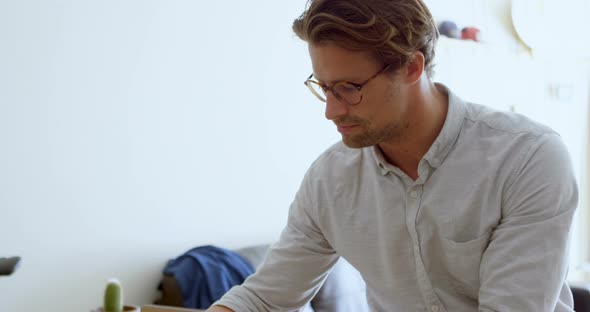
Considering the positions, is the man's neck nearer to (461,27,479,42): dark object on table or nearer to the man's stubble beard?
the man's stubble beard

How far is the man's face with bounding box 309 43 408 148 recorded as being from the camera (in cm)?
134

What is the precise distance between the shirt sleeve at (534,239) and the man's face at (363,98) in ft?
0.89

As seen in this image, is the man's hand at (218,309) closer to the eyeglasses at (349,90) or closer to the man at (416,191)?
the man at (416,191)

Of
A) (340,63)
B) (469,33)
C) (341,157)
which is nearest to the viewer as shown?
(340,63)

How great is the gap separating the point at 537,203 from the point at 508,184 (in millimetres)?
84

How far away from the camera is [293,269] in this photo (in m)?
1.53

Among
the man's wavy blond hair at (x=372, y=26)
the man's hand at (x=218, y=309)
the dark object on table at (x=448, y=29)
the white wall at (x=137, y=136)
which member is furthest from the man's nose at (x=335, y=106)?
the dark object on table at (x=448, y=29)

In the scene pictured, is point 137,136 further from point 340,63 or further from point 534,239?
point 534,239

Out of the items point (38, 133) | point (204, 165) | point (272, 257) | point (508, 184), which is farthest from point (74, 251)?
point (508, 184)

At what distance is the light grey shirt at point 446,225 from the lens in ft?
4.07

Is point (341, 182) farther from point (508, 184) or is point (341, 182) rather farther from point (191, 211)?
point (191, 211)

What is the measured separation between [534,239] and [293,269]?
1.74 ft

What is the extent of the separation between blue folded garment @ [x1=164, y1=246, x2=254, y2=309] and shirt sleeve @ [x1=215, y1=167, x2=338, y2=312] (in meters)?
0.97

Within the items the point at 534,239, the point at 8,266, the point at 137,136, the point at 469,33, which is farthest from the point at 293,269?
the point at 469,33
